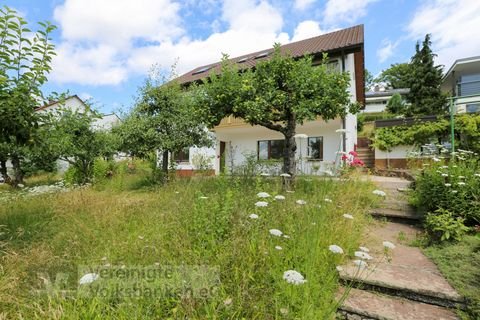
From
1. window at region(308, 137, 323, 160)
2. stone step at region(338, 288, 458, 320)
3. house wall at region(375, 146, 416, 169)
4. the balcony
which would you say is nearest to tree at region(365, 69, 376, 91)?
house wall at region(375, 146, 416, 169)

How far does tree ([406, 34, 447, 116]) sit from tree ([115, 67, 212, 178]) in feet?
62.9

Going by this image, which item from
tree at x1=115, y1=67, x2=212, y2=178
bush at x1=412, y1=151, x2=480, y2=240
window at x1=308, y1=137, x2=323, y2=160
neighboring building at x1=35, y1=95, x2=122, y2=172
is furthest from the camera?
window at x1=308, y1=137, x2=323, y2=160

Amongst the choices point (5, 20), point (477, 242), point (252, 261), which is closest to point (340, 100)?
point (477, 242)

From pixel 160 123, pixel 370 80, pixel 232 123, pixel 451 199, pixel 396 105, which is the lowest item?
pixel 451 199

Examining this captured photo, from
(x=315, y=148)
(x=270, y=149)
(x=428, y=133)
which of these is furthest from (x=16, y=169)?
(x=428, y=133)

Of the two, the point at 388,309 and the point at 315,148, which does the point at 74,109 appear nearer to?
the point at 315,148

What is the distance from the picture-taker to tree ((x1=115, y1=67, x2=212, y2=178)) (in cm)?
885

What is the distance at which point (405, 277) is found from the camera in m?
2.55

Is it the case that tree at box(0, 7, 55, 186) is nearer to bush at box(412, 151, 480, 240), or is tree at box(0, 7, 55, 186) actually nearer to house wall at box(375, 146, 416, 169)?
bush at box(412, 151, 480, 240)

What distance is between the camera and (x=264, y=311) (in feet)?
5.96

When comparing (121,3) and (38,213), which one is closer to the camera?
(38,213)

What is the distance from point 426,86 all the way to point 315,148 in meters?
14.3

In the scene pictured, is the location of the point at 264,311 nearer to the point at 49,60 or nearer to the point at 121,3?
the point at 49,60

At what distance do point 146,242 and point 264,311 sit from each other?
5.74 feet
